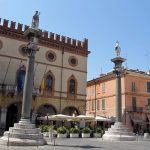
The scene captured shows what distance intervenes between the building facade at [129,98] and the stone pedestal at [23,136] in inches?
→ 925

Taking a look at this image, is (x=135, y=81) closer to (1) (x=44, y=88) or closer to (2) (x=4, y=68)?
(1) (x=44, y=88)

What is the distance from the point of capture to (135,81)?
41656 mm

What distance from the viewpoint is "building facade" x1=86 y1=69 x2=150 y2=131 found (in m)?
39.9

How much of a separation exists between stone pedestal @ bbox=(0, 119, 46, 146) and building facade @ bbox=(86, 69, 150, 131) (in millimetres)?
23491

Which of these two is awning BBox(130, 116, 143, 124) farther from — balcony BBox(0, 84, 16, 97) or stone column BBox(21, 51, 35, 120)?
stone column BBox(21, 51, 35, 120)

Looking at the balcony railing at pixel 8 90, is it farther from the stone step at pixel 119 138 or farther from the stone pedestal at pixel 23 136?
the stone pedestal at pixel 23 136

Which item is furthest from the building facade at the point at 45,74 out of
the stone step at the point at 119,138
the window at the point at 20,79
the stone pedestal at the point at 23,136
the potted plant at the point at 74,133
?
the stone pedestal at the point at 23,136

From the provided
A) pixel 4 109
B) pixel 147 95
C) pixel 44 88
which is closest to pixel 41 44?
pixel 44 88

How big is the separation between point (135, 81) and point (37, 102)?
1786 cm

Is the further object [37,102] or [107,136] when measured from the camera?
[37,102]

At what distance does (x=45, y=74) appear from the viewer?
32.5 metres

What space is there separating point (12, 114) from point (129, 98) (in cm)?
1852

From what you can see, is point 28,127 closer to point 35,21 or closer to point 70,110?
point 35,21

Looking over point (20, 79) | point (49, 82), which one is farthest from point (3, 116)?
point (49, 82)
